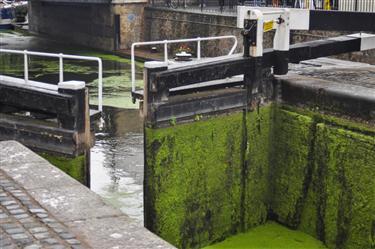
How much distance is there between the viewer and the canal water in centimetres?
1077

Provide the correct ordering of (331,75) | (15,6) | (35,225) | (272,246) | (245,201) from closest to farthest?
(35,225), (272,246), (245,201), (331,75), (15,6)

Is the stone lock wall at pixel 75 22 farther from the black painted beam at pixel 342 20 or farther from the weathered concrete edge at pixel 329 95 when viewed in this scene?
the weathered concrete edge at pixel 329 95

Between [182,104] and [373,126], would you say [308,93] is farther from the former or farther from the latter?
[182,104]

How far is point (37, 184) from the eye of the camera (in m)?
6.02

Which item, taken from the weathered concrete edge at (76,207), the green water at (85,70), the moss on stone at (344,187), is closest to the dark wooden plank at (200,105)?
the moss on stone at (344,187)

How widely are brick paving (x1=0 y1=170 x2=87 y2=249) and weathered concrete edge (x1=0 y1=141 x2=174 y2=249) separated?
0.08m

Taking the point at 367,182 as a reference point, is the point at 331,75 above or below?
above

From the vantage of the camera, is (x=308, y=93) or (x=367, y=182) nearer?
(x=367, y=182)

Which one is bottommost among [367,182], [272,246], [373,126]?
[272,246]

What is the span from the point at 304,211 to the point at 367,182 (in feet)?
4.07

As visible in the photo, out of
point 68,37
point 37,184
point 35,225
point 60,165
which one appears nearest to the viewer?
point 35,225

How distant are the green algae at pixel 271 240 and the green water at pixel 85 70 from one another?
8125 millimetres

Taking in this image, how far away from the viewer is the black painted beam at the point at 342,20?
10078 millimetres

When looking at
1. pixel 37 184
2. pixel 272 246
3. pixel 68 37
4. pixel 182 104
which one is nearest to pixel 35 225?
pixel 37 184
